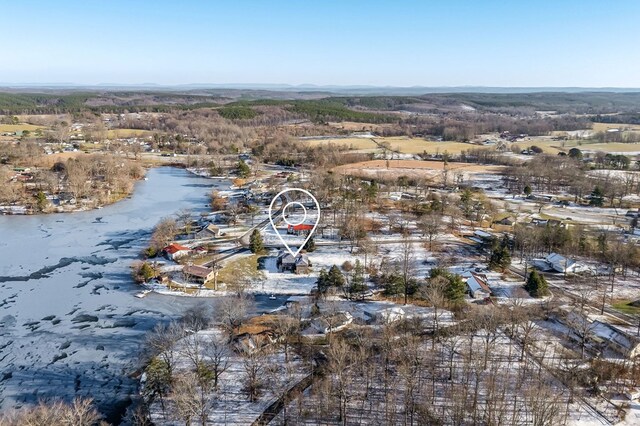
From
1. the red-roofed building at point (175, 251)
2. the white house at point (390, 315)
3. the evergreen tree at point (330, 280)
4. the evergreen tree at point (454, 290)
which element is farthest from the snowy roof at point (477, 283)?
the red-roofed building at point (175, 251)

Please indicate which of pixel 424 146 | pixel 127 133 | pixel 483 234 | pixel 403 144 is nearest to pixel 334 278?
pixel 483 234

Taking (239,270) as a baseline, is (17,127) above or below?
above

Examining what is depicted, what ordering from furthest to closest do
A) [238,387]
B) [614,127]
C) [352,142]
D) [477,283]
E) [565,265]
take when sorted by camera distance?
[614,127], [352,142], [565,265], [477,283], [238,387]

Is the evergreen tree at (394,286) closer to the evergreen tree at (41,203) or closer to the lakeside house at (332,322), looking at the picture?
the lakeside house at (332,322)

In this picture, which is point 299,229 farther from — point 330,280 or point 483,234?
point 483,234

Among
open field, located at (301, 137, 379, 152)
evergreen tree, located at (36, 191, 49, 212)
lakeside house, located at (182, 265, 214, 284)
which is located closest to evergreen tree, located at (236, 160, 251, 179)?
open field, located at (301, 137, 379, 152)

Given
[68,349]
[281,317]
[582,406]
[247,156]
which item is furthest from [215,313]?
[247,156]

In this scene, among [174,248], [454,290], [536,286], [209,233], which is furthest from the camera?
[209,233]
